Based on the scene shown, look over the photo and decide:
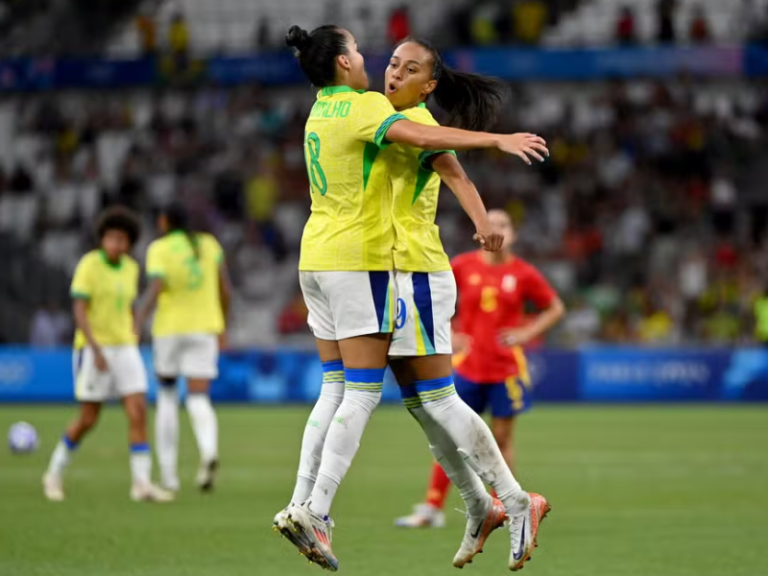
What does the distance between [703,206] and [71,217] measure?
13.4 meters

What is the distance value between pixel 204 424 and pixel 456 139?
6450mm

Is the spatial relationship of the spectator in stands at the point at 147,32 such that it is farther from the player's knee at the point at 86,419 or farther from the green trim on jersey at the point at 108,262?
the player's knee at the point at 86,419

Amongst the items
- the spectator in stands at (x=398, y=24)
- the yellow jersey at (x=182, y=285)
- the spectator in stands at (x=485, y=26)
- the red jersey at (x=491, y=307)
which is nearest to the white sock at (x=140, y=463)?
the yellow jersey at (x=182, y=285)

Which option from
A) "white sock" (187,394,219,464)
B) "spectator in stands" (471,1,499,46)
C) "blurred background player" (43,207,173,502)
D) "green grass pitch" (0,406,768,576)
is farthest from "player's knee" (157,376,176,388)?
"spectator in stands" (471,1,499,46)

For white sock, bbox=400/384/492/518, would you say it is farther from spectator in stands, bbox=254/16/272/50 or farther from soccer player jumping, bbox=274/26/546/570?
spectator in stands, bbox=254/16/272/50

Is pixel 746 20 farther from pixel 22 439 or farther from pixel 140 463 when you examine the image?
pixel 140 463

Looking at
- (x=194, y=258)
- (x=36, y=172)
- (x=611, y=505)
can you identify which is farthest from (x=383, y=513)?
(x=36, y=172)

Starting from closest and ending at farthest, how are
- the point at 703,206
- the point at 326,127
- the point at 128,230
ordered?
the point at 326,127 < the point at 128,230 < the point at 703,206

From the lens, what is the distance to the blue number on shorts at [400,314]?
684 centimetres

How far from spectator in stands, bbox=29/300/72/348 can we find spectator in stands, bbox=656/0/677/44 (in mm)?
14041

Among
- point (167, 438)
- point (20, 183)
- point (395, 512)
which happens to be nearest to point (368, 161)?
point (395, 512)

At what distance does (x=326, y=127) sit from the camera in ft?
22.5

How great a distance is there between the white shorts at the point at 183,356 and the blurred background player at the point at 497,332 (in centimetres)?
264

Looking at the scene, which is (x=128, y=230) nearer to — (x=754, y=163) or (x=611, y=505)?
(x=611, y=505)
